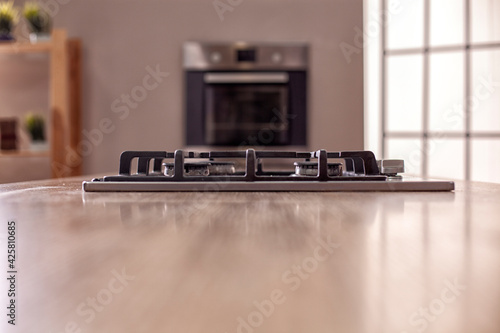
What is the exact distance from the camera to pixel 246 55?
2.84m

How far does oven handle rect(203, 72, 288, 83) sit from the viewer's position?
2.82m

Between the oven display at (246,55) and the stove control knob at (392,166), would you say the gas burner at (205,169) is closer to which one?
the stove control knob at (392,166)

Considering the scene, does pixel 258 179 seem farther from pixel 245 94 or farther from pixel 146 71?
pixel 146 71

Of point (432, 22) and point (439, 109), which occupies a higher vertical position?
point (432, 22)

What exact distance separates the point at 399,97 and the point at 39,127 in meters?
2.46

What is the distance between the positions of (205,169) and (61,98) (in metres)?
2.21

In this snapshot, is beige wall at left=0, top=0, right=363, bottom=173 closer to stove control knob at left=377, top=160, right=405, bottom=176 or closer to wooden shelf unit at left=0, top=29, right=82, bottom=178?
wooden shelf unit at left=0, top=29, right=82, bottom=178

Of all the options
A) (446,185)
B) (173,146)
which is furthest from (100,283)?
(173,146)

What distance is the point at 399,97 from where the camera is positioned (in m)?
3.30

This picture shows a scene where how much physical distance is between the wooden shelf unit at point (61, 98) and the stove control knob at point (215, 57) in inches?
35.0

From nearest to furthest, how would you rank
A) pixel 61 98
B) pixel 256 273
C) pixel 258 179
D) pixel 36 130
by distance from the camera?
pixel 256 273 → pixel 258 179 → pixel 61 98 → pixel 36 130

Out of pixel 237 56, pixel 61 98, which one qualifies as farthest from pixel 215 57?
pixel 61 98

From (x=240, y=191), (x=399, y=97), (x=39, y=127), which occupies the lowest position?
(x=240, y=191)

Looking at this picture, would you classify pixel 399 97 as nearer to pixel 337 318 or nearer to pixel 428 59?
pixel 428 59
